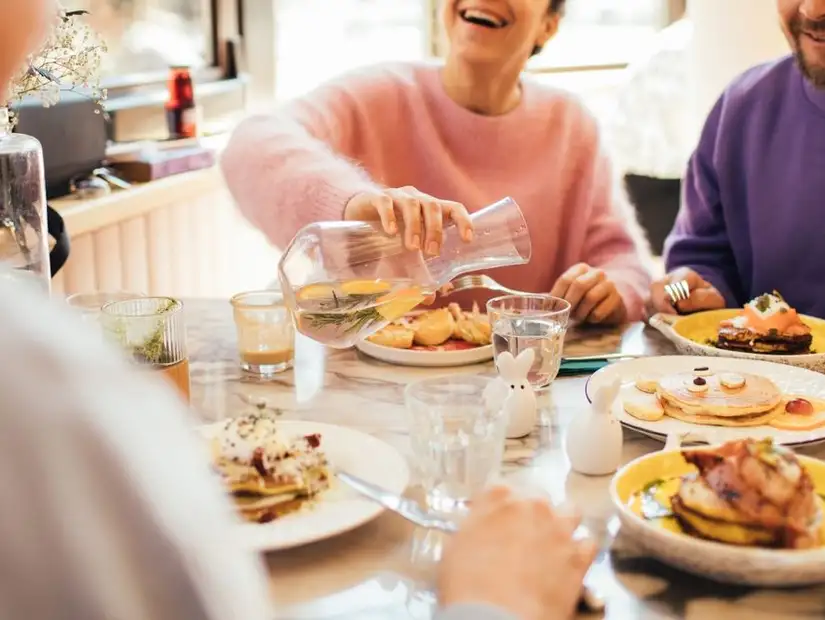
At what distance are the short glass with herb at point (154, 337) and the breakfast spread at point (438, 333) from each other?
14.2 inches

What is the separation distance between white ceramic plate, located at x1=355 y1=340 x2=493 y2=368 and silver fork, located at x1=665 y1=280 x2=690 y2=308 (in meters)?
0.42

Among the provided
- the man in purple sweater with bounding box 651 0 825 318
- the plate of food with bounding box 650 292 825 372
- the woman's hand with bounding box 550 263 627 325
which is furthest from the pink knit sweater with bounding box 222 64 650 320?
the plate of food with bounding box 650 292 825 372

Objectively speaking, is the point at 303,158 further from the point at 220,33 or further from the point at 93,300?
the point at 220,33

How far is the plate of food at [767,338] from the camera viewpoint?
1.40m

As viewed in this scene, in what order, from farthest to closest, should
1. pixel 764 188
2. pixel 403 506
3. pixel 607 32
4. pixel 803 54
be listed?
pixel 607 32
pixel 764 188
pixel 803 54
pixel 403 506

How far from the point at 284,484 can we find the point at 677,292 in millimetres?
990

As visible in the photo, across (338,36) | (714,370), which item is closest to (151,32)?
(338,36)

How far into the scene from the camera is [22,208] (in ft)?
4.01

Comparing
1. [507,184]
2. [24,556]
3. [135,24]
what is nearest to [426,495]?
[24,556]

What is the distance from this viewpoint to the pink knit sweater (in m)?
1.95

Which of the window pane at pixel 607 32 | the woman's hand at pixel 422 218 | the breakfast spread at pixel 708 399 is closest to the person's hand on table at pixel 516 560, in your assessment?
the breakfast spread at pixel 708 399

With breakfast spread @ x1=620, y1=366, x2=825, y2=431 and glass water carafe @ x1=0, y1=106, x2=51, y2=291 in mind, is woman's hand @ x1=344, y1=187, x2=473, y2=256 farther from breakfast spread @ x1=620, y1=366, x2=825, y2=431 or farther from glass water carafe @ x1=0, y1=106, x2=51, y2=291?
glass water carafe @ x1=0, y1=106, x2=51, y2=291

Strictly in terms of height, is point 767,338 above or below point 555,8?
below

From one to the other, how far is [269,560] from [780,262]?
1.38 metres
